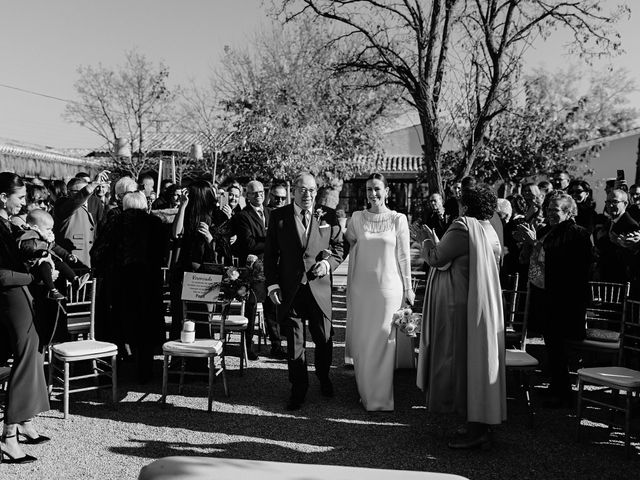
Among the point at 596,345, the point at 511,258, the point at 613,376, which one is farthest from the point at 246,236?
the point at 613,376

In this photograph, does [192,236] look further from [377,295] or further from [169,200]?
[169,200]

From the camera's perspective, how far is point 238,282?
6.08 meters

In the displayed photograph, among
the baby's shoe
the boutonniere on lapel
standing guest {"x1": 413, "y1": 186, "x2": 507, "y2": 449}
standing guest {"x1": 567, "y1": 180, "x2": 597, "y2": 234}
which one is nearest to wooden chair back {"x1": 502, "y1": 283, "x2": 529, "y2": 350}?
standing guest {"x1": 413, "y1": 186, "x2": 507, "y2": 449}

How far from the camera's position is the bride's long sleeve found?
5.81 m

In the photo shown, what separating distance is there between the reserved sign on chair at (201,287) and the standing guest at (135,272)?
1.91 feet

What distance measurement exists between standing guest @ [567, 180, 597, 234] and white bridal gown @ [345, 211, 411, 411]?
3.43 m

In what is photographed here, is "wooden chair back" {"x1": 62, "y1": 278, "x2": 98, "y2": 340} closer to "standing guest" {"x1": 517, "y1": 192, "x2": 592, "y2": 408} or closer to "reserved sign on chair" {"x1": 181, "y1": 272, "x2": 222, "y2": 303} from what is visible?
"reserved sign on chair" {"x1": 181, "y1": 272, "x2": 222, "y2": 303}

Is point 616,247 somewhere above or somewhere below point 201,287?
above

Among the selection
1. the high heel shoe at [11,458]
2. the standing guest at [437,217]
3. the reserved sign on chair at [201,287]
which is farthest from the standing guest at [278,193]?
the high heel shoe at [11,458]

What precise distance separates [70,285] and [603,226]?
6.69 meters

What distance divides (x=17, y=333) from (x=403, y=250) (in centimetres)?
331

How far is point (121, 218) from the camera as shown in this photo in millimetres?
6477

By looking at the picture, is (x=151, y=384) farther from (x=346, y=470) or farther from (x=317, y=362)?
(x=346, y=470)

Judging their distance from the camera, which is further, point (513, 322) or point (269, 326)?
point (269, 326)
